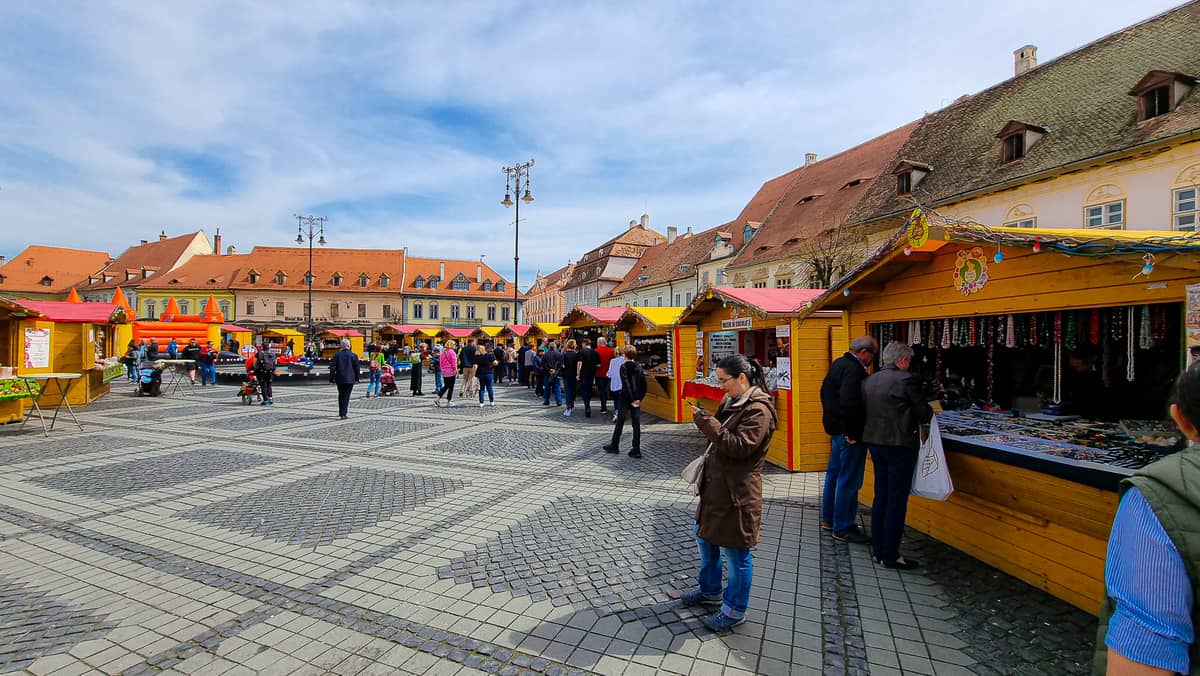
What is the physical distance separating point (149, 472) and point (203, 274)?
2530 inches

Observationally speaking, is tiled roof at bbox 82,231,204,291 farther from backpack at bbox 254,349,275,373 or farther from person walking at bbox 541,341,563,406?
person walking at bbox 541,341,563,406

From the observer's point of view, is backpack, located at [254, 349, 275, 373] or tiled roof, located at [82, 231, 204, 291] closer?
backpack, located at [254, 349, 275, 373]

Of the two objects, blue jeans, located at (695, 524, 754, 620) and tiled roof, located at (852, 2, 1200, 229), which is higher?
tiled roof, located at (852, 2, 1200, 229)

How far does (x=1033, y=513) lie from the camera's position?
426 cm

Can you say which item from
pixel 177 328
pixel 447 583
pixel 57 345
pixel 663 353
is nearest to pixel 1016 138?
pixel 663 353

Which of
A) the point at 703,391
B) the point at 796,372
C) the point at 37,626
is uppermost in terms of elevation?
the point at 796,372

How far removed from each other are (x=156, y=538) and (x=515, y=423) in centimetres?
743

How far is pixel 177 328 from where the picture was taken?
2833cm

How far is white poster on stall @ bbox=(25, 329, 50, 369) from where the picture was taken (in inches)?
513

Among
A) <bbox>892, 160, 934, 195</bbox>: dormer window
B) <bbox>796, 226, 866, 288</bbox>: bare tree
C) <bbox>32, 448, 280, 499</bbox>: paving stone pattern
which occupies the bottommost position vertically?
<bbox>32, 448, 280, 499</bbox>: paving stone pattern

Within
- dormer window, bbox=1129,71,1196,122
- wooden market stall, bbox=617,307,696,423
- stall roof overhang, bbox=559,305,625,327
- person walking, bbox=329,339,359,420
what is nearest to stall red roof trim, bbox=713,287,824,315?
wooden market stall, bbox=617,307,696,423

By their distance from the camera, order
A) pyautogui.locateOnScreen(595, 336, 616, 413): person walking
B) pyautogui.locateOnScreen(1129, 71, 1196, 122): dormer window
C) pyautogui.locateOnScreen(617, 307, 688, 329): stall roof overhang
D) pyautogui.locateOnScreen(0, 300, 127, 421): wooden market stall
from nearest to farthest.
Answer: pyautogui.locateOnScreen(0, 300, 127, 421): wooden market stall → pyautogui.locateOnScreen(595, 336, 616, 413): person walking → pyautogui.locateOnScreen(617, 307, 688, 329): stall roof overhang → pyautogui.locateOnScreen(1129, 71, 1196, 122): dormer window

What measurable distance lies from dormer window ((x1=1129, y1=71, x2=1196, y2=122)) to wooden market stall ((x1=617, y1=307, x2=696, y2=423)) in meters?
13.9

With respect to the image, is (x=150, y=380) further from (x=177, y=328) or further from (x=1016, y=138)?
(x=1016, y=138)
